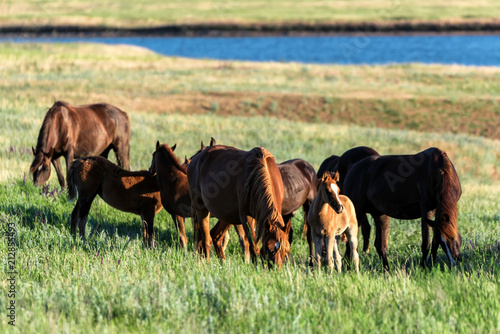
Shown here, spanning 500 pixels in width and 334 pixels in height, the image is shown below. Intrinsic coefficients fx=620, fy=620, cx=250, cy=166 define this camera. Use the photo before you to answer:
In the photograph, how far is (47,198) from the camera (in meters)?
10.7

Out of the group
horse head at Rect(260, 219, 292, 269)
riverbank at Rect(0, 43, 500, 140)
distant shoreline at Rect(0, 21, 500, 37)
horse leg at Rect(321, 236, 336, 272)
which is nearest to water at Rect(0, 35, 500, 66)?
distant shoreline at Rect(0, 21, 500, 37)

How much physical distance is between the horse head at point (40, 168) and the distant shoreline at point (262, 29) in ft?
311

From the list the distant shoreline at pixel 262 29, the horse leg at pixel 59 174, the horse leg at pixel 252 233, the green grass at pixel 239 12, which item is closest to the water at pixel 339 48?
the distant shoreline at pixel 262 29

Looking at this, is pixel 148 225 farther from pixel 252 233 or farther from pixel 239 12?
pixel 239 12

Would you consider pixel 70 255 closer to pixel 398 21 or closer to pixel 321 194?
pixel 321 194

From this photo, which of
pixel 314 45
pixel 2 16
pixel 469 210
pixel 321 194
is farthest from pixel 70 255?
pixel 2 16

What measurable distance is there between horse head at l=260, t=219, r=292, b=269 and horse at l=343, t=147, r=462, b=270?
1.79m

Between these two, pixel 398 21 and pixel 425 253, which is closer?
pixel 425 253

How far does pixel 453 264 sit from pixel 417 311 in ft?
6.25

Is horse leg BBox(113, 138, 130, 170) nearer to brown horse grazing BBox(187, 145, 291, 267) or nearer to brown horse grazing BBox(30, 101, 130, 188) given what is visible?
brown horse grazing BBox(30, 101, 130, 188)

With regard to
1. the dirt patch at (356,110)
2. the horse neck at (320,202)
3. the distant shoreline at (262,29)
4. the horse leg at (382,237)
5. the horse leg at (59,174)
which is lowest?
the dirt patch at (356,110)

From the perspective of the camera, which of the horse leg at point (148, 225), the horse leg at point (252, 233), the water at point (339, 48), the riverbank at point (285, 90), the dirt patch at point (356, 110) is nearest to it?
the horse leg at point (252, 233)

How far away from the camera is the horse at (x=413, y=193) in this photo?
22.5ft

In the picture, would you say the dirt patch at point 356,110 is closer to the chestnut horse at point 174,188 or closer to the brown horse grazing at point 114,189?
the brown horse grazing at point 114,189
